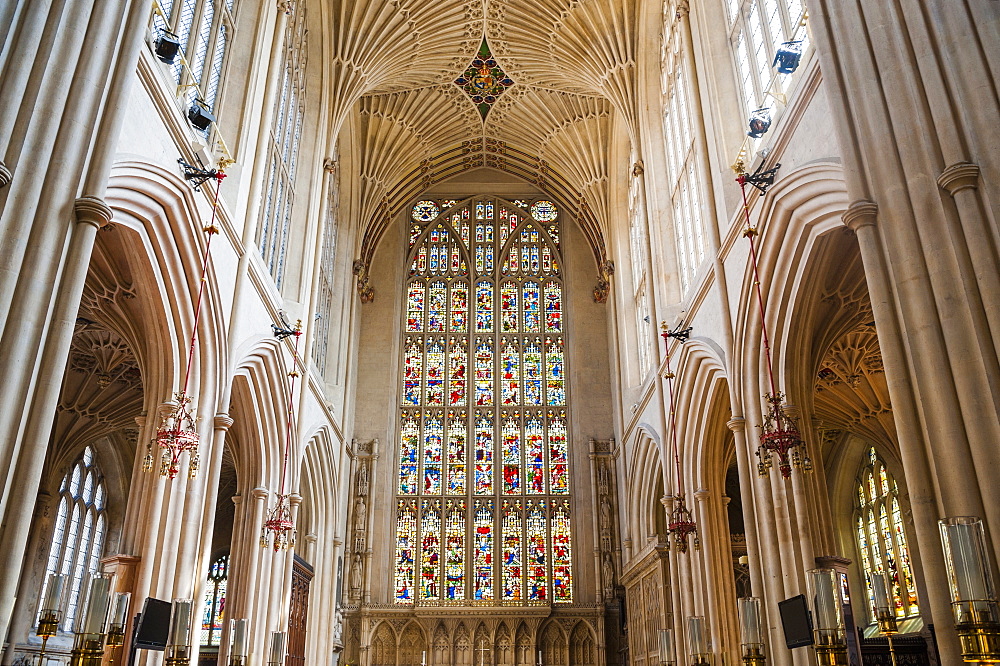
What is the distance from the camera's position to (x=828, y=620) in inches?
283

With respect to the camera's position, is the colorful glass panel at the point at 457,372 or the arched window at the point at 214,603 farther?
the colorful glass panel at the point at 457,372

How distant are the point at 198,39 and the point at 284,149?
4.54 meters

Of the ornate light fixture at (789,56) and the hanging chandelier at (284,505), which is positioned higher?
the ornate light fixture at (789,56)

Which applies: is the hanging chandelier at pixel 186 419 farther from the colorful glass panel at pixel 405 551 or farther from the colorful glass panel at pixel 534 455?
the colorful glass panel at pixel 534 455

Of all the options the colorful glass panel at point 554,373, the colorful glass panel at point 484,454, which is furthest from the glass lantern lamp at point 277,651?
the colorful glass panel at point 554,373

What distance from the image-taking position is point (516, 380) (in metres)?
25.4

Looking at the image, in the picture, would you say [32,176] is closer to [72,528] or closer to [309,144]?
[309,144]

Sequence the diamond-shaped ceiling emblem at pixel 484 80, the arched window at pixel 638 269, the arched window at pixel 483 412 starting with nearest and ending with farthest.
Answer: the arched window at pixel 638 269 → the diamond-shaped ceiling emblem at pixel 484 80 → the arched window at pixel 483 412

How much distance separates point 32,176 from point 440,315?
62.1 ft

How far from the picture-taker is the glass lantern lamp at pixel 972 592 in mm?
5211

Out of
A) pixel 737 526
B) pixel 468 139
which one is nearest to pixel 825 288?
pixel 737 526

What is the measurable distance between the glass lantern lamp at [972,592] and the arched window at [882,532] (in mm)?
13786

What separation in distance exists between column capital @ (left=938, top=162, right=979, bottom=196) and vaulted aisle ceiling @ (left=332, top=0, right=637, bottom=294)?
1309 cm

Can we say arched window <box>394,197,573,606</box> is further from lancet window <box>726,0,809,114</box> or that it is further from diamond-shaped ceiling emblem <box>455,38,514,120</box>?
lancet window <box>726,0,809,114</box>
